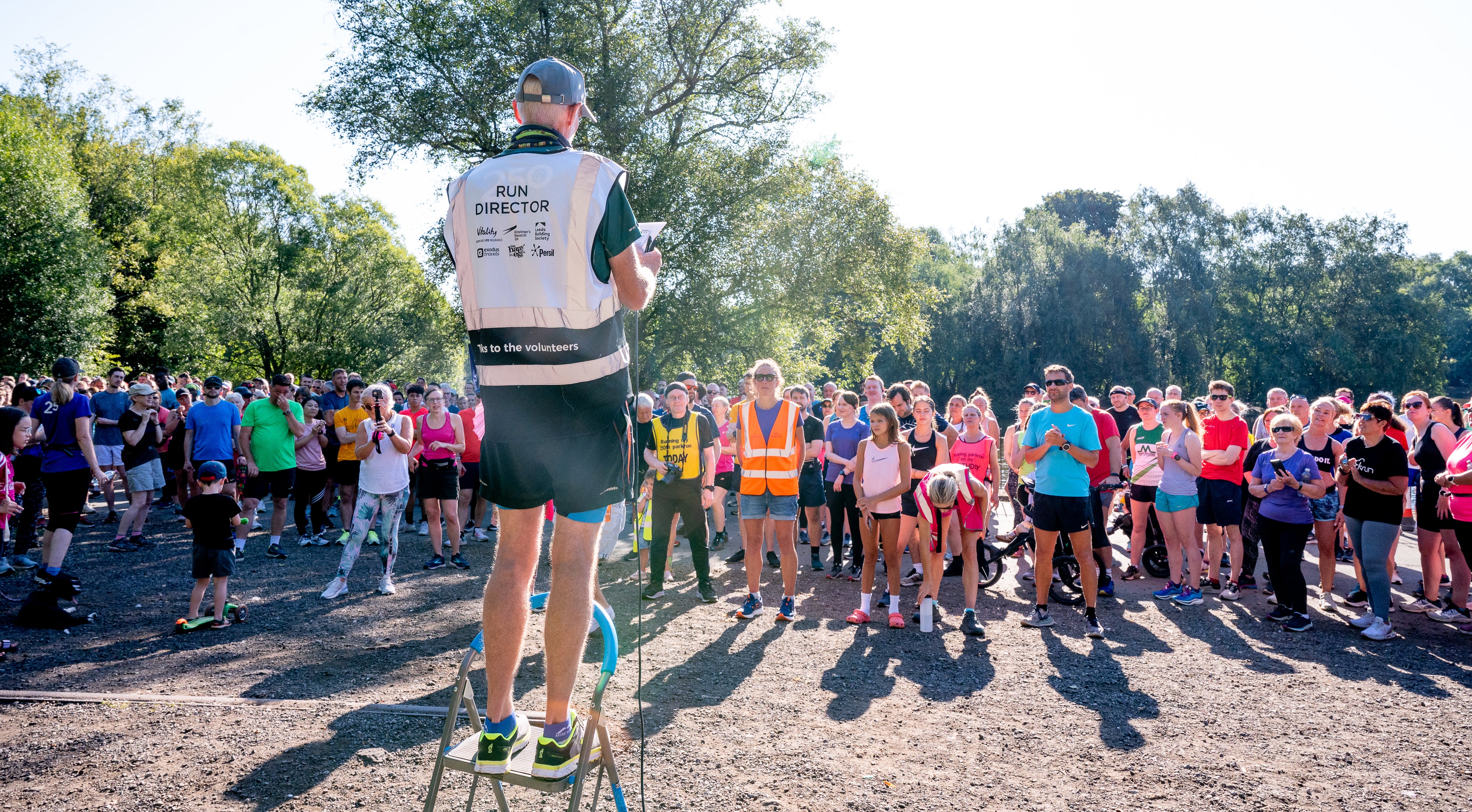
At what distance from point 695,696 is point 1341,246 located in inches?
2006

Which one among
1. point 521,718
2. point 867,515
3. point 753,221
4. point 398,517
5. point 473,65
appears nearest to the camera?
point 521,718

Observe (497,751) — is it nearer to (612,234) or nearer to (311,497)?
(612,234)

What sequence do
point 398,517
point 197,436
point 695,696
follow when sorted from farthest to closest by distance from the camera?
point 197,436
point 398,517
point 695,696

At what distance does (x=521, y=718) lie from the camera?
9.16 feet

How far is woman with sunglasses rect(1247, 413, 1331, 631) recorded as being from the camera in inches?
298

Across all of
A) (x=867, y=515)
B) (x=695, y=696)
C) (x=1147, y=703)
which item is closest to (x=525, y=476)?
(x=695, y=696)

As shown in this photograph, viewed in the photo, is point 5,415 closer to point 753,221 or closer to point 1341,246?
point 753,221

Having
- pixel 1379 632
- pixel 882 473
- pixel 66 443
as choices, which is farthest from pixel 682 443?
pixel 1379 632

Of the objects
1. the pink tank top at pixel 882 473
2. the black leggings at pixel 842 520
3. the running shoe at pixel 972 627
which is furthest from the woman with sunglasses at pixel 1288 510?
the black leggings at pixel 842 520

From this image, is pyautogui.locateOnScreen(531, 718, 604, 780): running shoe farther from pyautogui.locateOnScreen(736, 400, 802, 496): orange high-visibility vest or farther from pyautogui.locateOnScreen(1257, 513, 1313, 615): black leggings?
pyautogui.locateOnScreen(1257, 513, 1313, 615): black leggings

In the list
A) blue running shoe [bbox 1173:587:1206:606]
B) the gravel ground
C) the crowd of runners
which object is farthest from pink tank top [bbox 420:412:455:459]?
blue running shoe [bbox 1173:587:1206:606]

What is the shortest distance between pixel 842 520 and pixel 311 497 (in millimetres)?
7496

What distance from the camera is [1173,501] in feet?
27.9

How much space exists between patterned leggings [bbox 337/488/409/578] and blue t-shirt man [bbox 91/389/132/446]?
5719 millimetres
